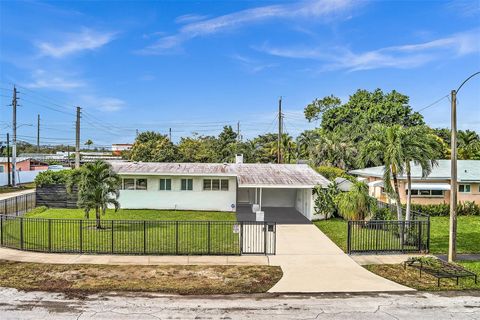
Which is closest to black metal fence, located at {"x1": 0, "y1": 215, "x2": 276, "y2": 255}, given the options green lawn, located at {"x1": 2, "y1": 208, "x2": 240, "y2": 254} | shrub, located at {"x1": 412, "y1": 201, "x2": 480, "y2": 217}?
green lawn, located at {"x1": 2, "y1": 208, "x2": 240, "y2": 254}

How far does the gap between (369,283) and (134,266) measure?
7.71m

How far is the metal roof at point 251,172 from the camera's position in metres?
23.1

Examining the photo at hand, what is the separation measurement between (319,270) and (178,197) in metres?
15.1

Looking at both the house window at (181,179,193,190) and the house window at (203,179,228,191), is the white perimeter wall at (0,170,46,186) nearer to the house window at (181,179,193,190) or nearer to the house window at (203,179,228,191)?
the house window at (181,179,193,190)

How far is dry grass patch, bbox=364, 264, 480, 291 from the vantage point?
11008 mm

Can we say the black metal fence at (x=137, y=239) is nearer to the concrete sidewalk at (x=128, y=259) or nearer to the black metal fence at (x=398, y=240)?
the concrete sidewalk at (x=128, y=259)

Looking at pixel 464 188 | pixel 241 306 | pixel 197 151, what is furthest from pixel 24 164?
pixel 241 306

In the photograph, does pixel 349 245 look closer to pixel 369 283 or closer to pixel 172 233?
pixel 369 283

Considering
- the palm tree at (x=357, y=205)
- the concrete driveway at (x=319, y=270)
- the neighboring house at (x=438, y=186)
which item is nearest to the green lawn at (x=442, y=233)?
the palm tree at (x=357, y=205)

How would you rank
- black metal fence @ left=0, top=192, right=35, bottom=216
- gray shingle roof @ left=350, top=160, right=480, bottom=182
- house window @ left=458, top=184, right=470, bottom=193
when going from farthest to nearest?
1. house window @ left=458, top=184, right=470, bottom=193
2. gray shingle roof @ left=350, top=160, right=480, bottom=182
3. black metal fence @ left=0, top=192, right=35, bottom=216

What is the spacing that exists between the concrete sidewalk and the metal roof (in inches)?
368

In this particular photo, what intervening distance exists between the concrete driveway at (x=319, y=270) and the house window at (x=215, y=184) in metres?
9.19

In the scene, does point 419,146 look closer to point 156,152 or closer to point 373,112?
point 373,112

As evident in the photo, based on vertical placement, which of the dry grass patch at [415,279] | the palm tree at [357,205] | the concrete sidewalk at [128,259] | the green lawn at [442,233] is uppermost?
the palm tree at [357,205]
